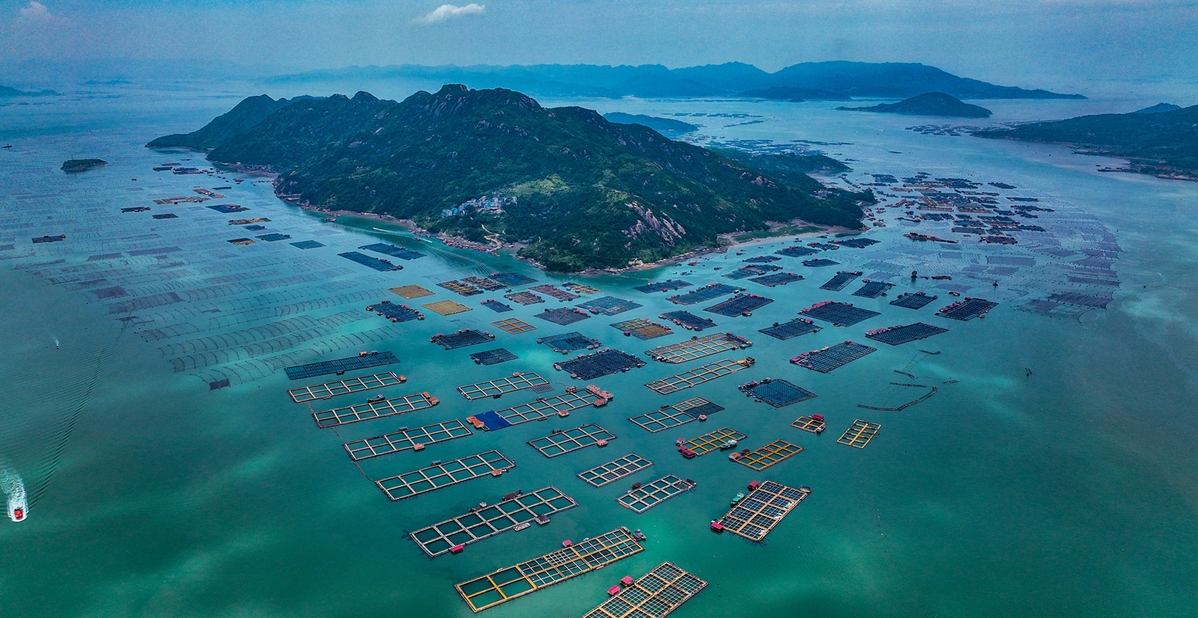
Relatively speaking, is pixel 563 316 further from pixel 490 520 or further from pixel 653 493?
pixel 490 520

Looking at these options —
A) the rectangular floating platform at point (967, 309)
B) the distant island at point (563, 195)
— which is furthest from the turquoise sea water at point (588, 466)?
the distant island at point (563, 195)

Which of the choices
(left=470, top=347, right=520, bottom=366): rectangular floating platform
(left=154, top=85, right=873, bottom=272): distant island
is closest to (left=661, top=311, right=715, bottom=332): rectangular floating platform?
(left=470, top=347, right=520, bottom=366): rectangular floating platform

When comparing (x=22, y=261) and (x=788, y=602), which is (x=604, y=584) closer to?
(x=788, y=602)

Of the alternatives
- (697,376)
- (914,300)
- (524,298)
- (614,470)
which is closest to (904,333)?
(914,300)

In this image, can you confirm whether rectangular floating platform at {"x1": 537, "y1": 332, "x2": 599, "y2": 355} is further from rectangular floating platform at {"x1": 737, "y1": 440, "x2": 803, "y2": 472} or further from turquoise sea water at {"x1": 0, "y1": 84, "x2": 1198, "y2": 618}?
rectangular floating platform at {"x1": 737, "y1": 440, "x2": 803, "y2": 472}

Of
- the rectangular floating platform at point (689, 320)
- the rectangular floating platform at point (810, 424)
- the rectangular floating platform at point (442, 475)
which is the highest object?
the rectangular floating platform at point (689, 320)

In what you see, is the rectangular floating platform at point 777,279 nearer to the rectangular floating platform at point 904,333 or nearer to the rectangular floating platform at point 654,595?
the rectangular floating platform at point 904,333

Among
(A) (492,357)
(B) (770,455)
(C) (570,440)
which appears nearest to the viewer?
(B) (770,455)
